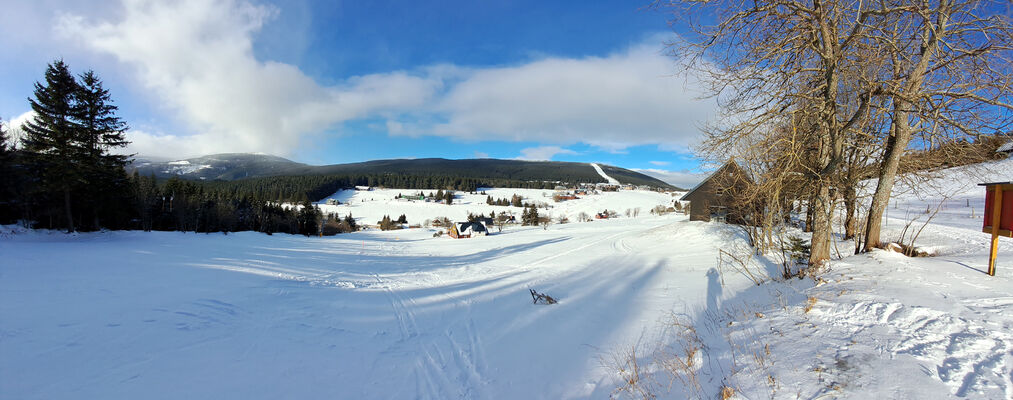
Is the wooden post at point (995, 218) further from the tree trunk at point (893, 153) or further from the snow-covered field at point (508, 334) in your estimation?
the tree trunk at point (893, 153)

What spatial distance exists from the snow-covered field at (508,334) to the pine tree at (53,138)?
14245 mm

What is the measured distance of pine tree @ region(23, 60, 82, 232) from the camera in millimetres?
21312

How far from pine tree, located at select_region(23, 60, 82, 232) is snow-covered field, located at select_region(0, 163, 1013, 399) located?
14.2 meters

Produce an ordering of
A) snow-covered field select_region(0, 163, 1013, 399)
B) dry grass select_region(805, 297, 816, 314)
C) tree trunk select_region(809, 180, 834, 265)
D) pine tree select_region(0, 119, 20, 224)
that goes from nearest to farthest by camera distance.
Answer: snow-covered field select_region(0, 163, 1013, 399)
dry grass select_region(805, 297, 816, 314)
tree trunk select_region(809, 180, 834, 265)
pine tree select_region(0, 119, 20, 224)

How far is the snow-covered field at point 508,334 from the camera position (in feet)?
12.4

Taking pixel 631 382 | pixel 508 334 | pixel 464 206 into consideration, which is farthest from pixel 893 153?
pixel 464 206

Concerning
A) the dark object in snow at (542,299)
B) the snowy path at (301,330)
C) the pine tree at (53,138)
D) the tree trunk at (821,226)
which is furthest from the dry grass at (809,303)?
the pine tree at (53,138)

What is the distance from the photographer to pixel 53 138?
21.5 m

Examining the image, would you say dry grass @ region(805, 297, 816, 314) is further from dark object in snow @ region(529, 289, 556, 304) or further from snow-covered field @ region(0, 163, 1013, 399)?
dark object in snow @ region(529, 289, 556, 304)

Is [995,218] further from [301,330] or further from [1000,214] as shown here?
[301,330]

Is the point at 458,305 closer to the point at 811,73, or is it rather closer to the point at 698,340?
the point at 698,340

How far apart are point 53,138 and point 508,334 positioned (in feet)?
103

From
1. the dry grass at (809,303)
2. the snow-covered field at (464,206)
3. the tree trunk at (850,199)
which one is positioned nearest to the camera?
the dry grass at (809,303)

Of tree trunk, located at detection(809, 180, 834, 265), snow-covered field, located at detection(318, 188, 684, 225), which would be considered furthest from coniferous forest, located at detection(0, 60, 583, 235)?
snow-covered field, located at detection(318, 188, 684, 225)
